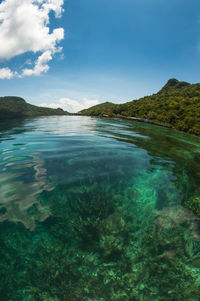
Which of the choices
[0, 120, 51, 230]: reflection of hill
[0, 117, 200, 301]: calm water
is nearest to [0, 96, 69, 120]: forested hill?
[0, 120, 51, 230]: reflection of hill

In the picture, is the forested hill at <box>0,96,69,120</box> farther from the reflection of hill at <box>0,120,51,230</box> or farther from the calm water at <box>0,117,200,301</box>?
the calm water at <box>0,117,200,301</box>

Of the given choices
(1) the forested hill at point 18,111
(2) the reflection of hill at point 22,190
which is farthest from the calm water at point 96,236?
(1) the forested hill at point 18,111

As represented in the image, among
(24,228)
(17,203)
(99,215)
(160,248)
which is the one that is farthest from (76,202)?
(160,248)

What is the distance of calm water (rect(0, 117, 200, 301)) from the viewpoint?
7.23 feet

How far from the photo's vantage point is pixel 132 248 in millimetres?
2766

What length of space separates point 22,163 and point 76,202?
3.29 m

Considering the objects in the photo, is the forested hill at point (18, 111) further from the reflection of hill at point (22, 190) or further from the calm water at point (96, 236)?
the calm water at point (96, 236)

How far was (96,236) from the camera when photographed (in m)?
2.89

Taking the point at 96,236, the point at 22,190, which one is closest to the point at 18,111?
the point at 22,190

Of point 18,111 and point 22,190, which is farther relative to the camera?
point 18,111

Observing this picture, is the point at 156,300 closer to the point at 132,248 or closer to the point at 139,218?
the point at 132,248

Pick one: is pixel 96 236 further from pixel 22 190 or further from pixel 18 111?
pixel 18 111

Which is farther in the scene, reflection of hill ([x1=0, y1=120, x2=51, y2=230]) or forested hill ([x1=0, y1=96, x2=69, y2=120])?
forested hill ([x1=0, y1=96, x2=69, y2=120])

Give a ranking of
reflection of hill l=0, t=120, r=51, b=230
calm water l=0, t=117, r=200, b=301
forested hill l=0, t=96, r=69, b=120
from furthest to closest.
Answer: forested hill l=0, t=96, r=69, b=120
reflection of hill l=0, t=120, r=51, b=230
calm water l=0, t=117, r=200, b=301
